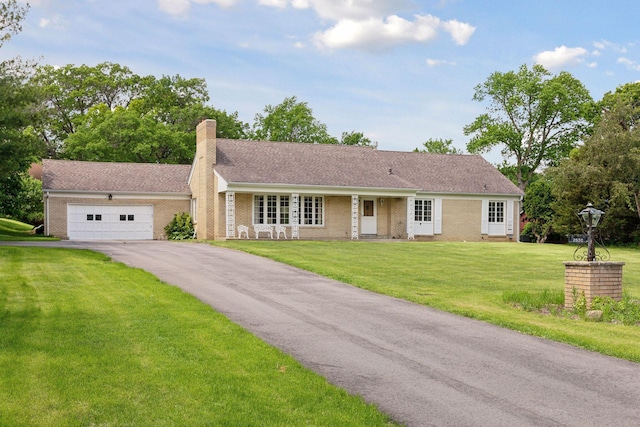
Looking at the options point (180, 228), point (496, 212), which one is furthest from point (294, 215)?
point (496, 212)

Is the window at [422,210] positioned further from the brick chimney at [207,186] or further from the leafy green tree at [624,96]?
the leafy green tree at [624,96]

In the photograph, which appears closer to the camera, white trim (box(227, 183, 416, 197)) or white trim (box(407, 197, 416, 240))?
white trim (box(227, 183, 416, 197))

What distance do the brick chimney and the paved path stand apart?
18265 millimetres

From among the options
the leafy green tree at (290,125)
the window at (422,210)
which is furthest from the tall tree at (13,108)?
the leafy green tree at (290,125)

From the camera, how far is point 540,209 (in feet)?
127

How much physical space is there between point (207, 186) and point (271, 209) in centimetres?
330

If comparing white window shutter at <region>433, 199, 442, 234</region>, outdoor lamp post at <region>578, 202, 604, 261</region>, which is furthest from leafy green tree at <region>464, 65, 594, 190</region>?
outdoor lamp post at <region>578, 202, 604, 261</region>

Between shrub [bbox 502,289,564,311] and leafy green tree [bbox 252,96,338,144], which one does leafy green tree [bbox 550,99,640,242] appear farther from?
leafy green tree [bbox 252,96,338,144]

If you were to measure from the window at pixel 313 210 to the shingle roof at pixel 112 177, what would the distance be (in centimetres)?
715

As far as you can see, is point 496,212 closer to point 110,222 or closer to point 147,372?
point 110,222

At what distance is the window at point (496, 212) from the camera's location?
37.5 metres

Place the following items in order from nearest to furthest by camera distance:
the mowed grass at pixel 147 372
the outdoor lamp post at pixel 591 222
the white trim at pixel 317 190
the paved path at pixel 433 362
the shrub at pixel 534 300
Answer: the mowed grass at pixel 147 372, the paved path at pixel 433 362, the shrub at pixel 534 300, the outdoor lamp post at pixel 591 222, the white trim at pixel 317 190

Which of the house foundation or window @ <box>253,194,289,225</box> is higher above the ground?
window @ <box>253,194,289,225</box>

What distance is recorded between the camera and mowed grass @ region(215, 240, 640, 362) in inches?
401
